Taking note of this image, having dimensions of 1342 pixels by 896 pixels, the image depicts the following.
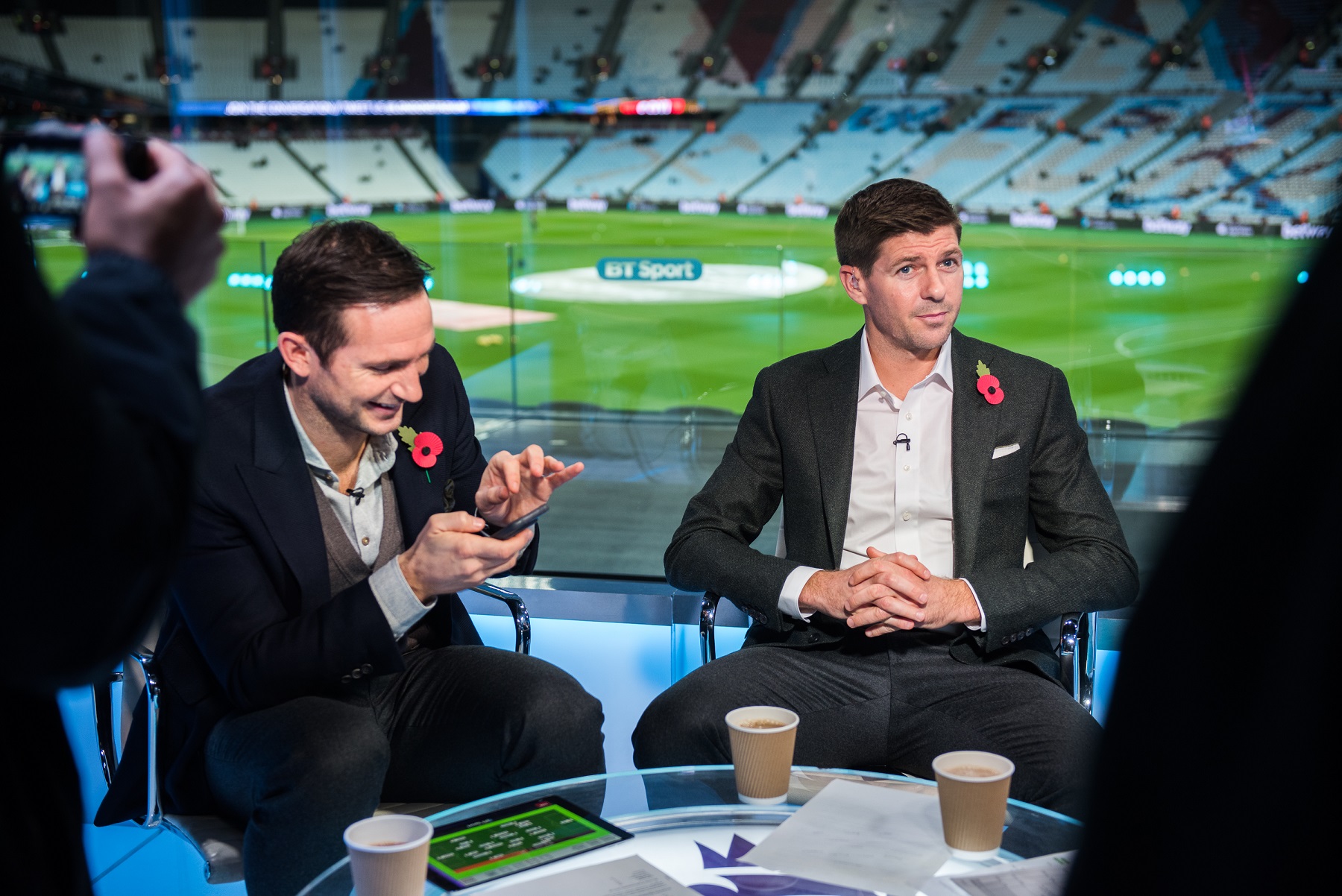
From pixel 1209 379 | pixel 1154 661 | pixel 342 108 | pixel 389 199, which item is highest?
pixel 342 108

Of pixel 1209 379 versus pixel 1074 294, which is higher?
pixel 1074 294

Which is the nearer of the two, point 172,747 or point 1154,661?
point 1154,661

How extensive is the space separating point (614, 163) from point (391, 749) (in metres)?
8.75

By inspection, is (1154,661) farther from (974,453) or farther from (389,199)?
(389,199)

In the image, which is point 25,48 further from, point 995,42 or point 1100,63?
point 1100,63

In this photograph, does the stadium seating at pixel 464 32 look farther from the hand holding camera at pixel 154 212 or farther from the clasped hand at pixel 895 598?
the hand holding camera at pixel 154 212

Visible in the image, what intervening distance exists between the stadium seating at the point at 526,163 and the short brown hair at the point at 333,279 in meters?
8.03

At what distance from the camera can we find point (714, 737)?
215cm

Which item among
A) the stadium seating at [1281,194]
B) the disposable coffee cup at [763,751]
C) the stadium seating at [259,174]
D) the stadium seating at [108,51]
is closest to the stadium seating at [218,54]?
the stadium seating at [108,51]

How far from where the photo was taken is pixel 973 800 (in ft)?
4.73

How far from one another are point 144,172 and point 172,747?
1393 mm

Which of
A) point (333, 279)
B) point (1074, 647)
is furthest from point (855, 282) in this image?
point (333, 279)

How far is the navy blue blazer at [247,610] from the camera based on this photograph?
1881 millimetres

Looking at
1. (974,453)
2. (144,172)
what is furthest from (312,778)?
(974,453)
